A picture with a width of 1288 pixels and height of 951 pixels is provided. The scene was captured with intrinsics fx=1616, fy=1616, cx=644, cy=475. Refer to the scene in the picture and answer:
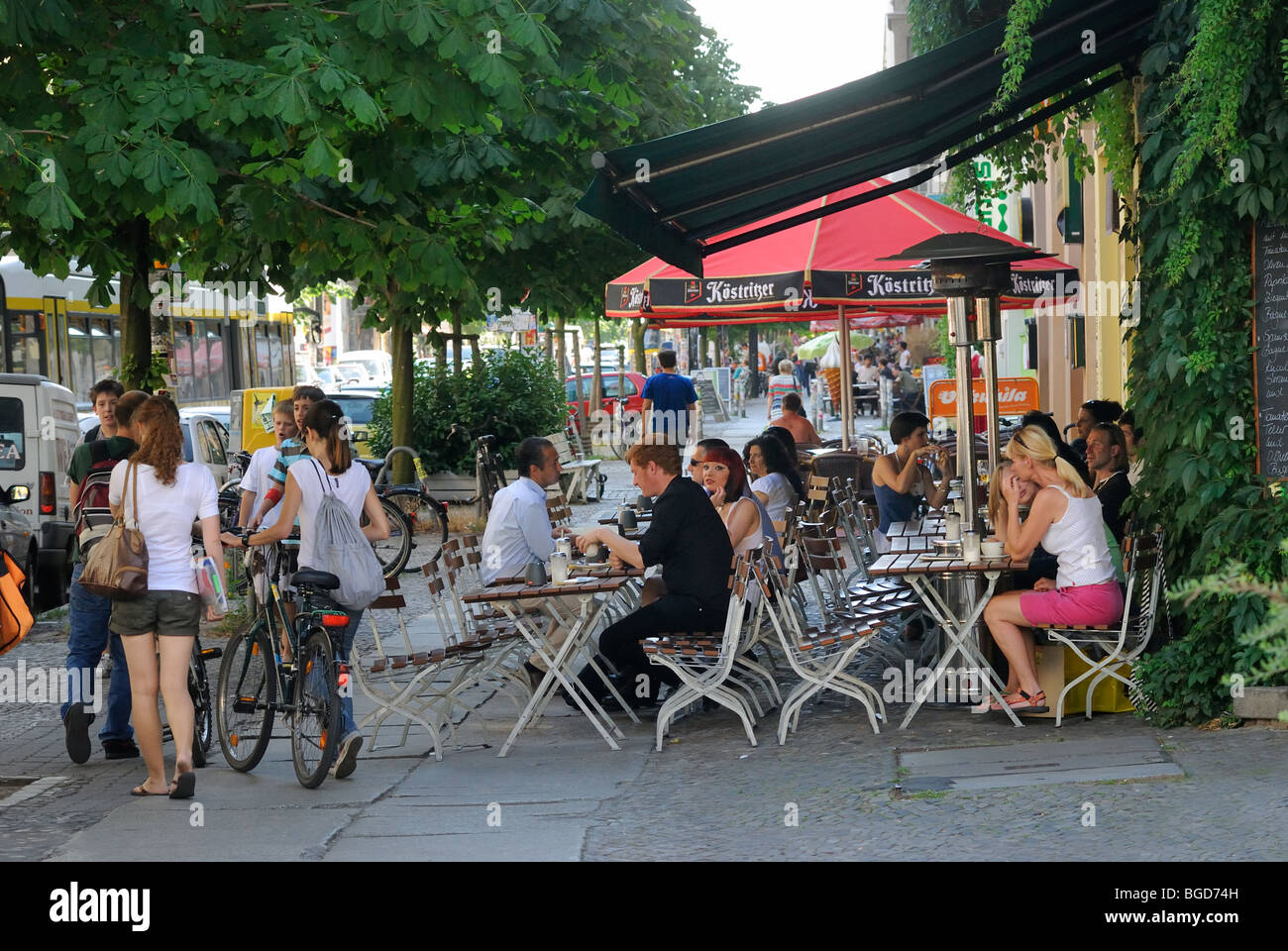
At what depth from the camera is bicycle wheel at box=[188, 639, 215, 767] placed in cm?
768

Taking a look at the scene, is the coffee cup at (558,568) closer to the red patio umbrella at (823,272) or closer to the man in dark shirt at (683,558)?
the man in dark shirt at (683,558)

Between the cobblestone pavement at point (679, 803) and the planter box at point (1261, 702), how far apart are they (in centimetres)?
12

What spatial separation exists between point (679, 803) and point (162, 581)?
239 cm

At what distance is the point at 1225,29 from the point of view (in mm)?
6695

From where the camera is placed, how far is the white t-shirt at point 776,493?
10.5 meters

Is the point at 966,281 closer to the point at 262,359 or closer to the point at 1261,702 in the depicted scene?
the point at 1261,702

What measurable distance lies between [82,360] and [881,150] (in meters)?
14.9

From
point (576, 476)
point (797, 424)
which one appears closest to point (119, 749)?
point (797, 424)

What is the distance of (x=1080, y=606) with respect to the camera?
7629 millimetres

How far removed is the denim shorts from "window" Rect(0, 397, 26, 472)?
295 inches

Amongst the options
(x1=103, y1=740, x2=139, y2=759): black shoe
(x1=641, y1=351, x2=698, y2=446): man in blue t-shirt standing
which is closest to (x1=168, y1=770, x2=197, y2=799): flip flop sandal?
(x1=103, y1=740, x2=139, y2=759): black shoe
